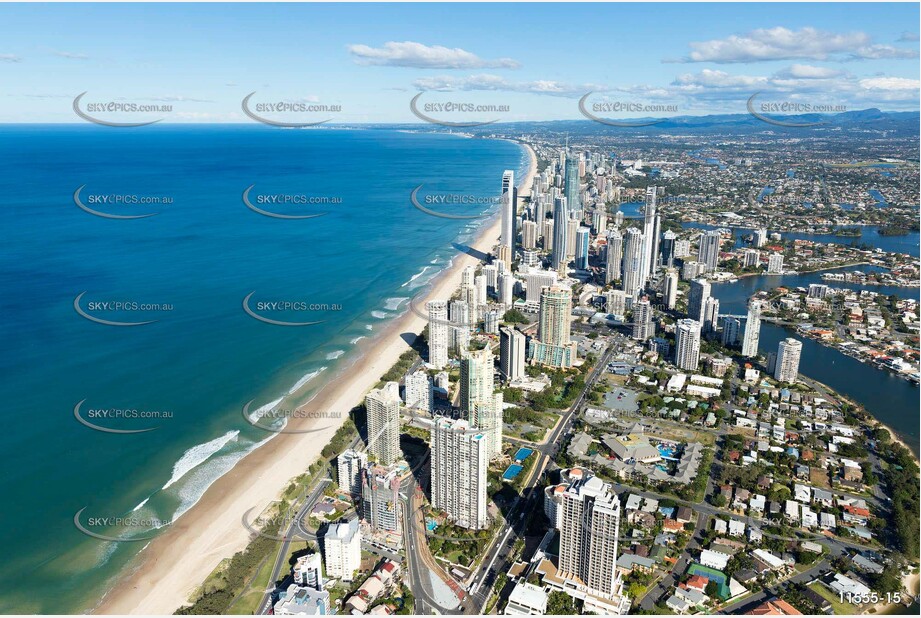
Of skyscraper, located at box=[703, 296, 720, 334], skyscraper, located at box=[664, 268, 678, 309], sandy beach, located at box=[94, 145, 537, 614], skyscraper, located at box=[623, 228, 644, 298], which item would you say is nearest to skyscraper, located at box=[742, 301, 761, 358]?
skyscraper, located at box=[703, 296, 720, 334]

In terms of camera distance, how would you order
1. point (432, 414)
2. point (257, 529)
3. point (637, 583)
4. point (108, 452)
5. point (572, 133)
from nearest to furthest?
1. point (637, 583)
2. point (257, 529)
3. point (108, 452)
4. point (432, 414)
5. point (572, 133)

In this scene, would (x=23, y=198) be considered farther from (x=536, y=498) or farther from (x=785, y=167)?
(x=785, y=167)

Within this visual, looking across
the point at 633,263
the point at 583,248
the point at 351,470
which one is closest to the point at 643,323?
the point at 633,263

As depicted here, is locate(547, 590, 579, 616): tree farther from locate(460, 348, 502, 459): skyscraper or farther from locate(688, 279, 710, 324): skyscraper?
locate(688, 279, 710, 324): skyscraper

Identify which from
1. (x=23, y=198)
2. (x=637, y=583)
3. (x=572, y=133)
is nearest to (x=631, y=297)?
(x=637, y=583)

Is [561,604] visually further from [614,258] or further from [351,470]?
[614,258]
